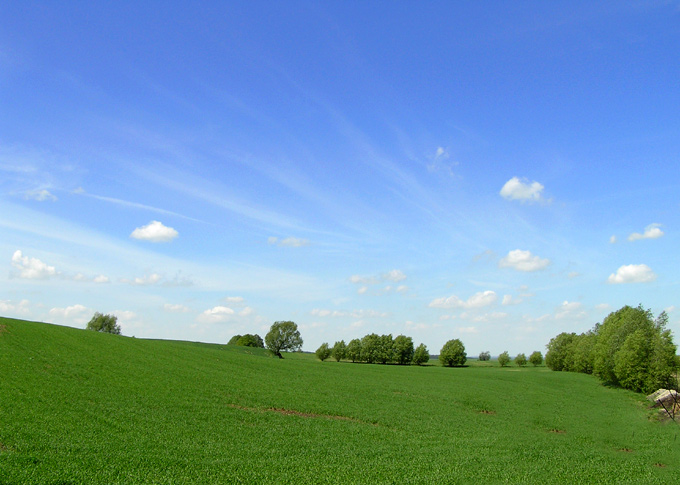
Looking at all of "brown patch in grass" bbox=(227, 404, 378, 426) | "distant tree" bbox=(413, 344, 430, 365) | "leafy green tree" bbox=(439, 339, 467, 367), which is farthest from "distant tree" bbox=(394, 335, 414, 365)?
"brown patch in grass" bbox=(227, 404, 378, 426)

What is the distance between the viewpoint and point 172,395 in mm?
39000

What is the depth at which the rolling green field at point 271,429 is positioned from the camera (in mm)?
22453

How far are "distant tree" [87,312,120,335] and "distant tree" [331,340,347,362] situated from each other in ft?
273

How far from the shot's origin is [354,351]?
152500mm

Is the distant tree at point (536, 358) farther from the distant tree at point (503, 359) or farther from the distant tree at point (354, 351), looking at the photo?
the distant tree at point (354, 351)

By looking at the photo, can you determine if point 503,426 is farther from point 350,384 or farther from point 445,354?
point 445,354

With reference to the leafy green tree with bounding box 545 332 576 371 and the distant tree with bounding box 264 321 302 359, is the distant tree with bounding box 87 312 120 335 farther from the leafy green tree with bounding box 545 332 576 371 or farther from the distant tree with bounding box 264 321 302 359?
the leafy green tree with bounding box 545 332 576 371

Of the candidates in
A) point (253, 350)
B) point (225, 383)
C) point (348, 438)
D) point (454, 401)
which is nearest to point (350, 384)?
point (454, 401)

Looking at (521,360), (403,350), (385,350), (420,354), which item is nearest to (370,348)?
Result: (385,350)

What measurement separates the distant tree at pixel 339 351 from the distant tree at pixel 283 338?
43.9 ft

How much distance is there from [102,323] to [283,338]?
69.9 m

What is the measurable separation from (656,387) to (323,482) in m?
76.5

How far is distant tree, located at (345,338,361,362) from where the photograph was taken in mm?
151875

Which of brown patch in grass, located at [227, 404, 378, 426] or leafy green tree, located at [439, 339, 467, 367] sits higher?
leafy green tree, located at [439, 339, 467, 367]
